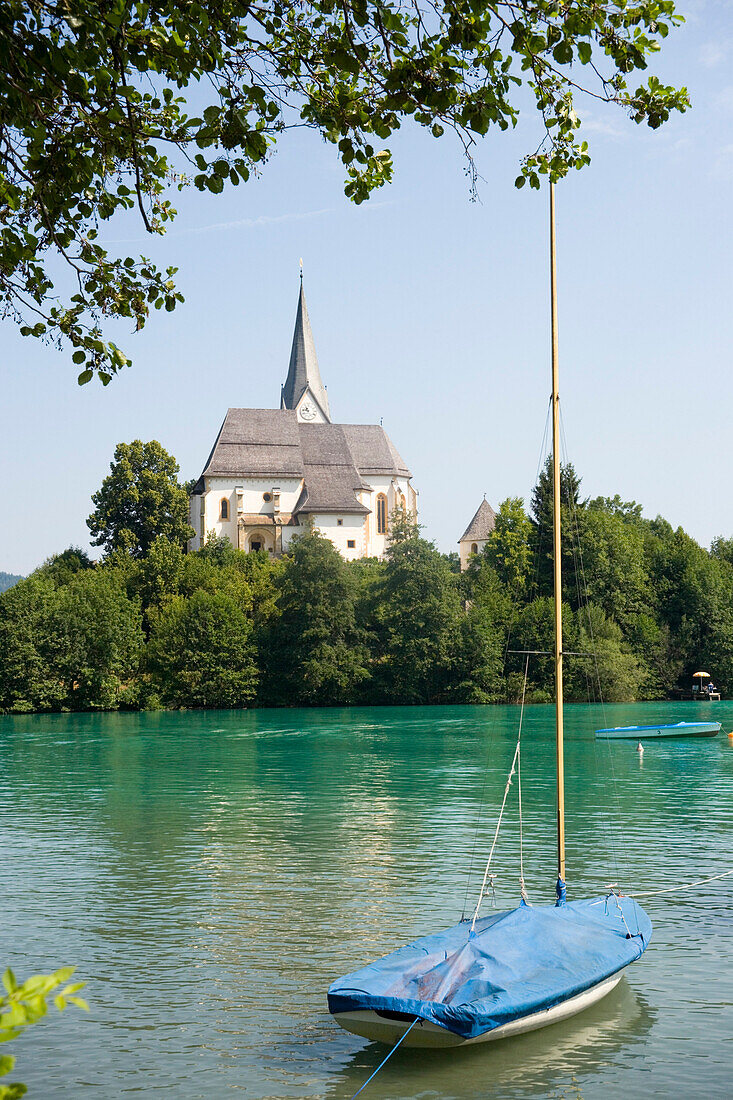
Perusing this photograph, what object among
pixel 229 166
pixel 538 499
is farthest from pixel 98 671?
pixel 229 166

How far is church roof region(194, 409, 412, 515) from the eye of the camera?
382ft

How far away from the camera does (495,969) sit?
464 inches

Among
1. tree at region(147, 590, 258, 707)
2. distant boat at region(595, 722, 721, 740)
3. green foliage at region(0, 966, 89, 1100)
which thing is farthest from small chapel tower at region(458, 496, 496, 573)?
green foliage at region(0, 966, 89, 1100)

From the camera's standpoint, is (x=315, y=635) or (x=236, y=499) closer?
(x=315, y=635)

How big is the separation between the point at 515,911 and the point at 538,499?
274ft

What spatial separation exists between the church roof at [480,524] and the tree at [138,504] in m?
42.3

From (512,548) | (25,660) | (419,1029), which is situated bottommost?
(419,1029)

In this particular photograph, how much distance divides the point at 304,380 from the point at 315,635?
2156 inches

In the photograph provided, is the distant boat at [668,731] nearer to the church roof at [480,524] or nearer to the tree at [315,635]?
the tree at [315,635]

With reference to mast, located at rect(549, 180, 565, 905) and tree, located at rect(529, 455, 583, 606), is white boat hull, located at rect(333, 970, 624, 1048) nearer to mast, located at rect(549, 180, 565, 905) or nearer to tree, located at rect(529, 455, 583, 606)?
mast, located at rect(549, 180, 565, 905)

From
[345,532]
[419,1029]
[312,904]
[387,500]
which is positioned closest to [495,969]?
[419,1029]

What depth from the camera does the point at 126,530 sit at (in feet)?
336

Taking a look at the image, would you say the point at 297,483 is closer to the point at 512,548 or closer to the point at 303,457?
the point at 303,457

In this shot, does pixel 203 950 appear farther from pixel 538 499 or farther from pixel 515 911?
pixel 538 499
